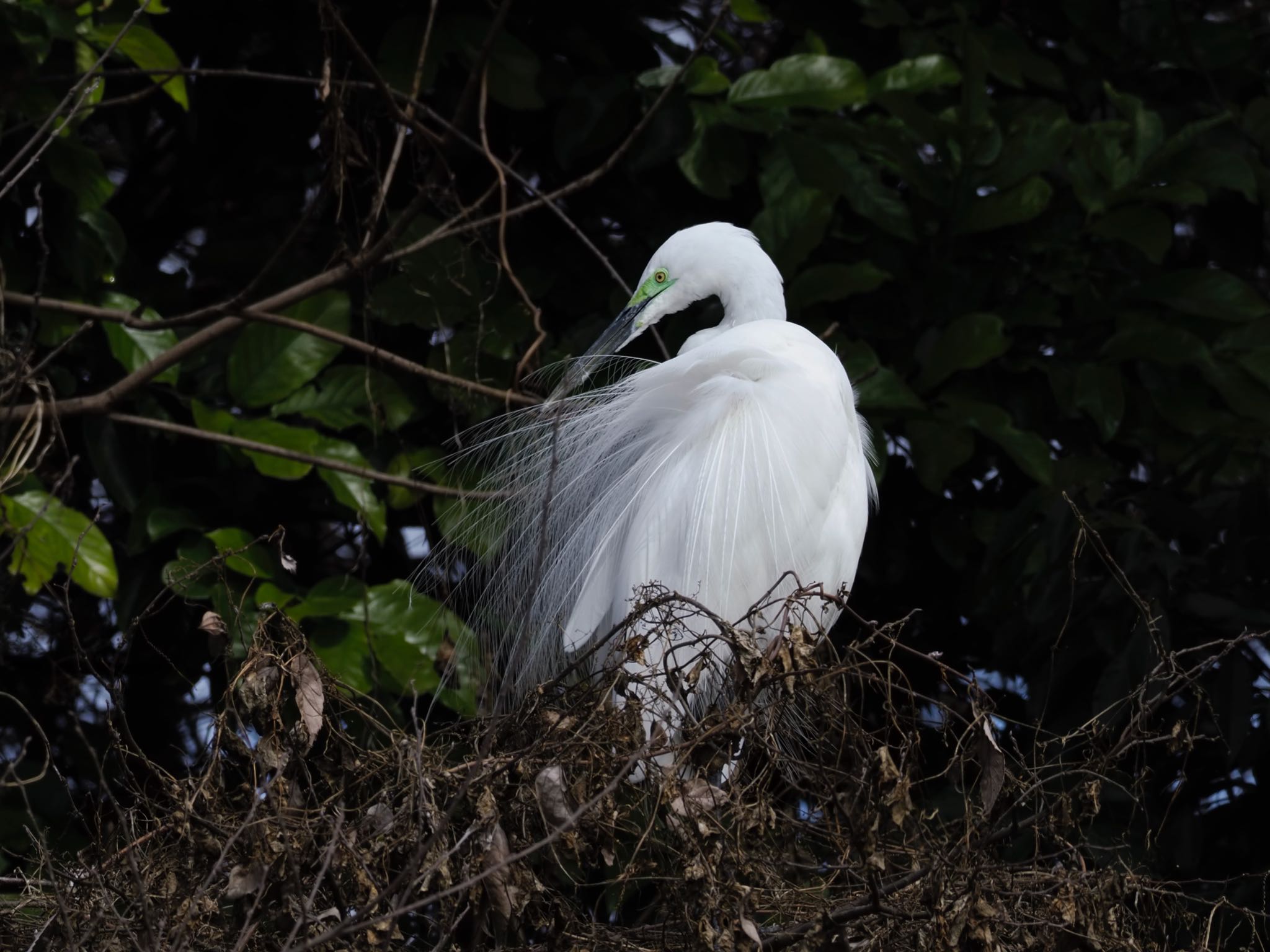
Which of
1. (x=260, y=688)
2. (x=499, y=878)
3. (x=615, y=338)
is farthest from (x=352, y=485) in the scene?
(x=499, y=878)

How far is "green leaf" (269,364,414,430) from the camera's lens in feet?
9.21

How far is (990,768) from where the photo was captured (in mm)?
1457

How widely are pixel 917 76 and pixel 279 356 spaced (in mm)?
1520

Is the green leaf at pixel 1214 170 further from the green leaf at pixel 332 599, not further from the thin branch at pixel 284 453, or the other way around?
the green leaf at pixel 332 599

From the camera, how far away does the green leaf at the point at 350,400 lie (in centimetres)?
281

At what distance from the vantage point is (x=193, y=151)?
3.57 meters

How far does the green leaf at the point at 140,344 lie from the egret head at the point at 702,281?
788 millimetres

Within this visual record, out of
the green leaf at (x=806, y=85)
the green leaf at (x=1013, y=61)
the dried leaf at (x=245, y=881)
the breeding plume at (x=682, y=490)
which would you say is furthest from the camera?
the green leaf at (x=1013, y=61)

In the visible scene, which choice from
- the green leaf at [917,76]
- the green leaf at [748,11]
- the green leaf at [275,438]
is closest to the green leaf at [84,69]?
the green leaf at [275,438]

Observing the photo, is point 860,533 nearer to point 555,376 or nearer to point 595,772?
point 555,376

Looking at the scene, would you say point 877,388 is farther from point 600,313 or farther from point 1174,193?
point 1174,193

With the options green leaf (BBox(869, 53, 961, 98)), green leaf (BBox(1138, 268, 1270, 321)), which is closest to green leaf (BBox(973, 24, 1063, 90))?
green leaf (BBox(869, 53, 961, 98))

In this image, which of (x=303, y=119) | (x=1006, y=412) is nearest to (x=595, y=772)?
(x=1006, y=412)

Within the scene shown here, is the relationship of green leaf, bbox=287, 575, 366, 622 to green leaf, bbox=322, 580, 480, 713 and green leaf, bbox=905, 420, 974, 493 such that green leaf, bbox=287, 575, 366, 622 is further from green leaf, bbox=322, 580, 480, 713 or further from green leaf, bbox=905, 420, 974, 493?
green leaf, bbox=905, 420, 974, 493
